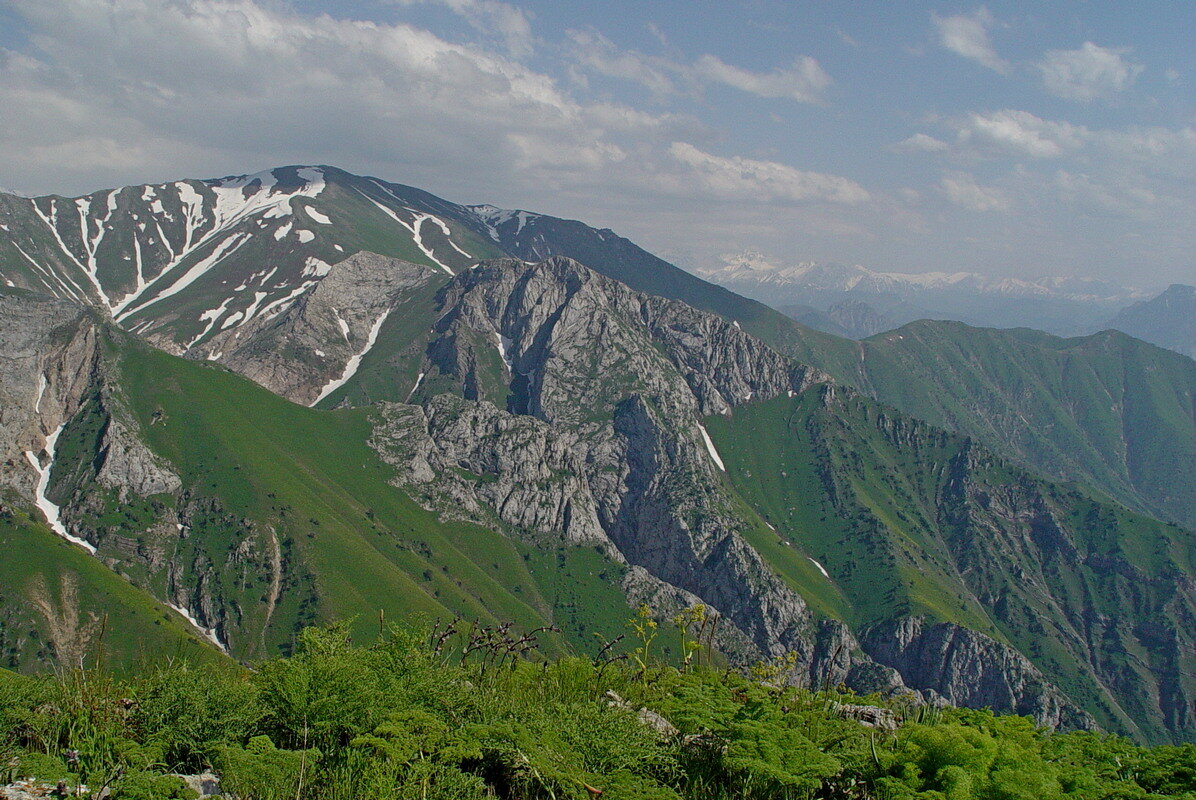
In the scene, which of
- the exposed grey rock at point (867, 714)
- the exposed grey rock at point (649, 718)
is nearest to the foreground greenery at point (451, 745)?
the exposed grey rock at point (649, 718)

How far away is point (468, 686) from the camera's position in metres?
15.5

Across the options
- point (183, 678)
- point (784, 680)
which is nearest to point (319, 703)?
point (183, 678)

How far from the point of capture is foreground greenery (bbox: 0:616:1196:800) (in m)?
10.9

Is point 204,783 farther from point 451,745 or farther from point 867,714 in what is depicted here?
point 867,714

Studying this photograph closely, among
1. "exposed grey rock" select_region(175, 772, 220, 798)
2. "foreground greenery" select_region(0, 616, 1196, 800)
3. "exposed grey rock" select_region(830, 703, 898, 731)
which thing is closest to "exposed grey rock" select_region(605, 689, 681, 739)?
"foreground greenery" select_region(0, 616, 1196, 800)

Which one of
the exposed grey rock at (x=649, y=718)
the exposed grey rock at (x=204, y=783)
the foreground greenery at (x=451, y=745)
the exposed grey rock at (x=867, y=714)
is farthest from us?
the exposed grey rock at (x=867, y=714)

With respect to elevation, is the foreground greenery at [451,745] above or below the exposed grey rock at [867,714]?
above

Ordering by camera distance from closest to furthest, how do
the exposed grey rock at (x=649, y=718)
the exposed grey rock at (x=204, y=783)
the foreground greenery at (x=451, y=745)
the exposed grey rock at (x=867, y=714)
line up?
the foreground greenery at (x=451, y=745)
the exposed grey rock at (x=204, y=783)
the exposed grey rock at (x=649, y=718)
the exposed grey rock at (x=867, y=714)

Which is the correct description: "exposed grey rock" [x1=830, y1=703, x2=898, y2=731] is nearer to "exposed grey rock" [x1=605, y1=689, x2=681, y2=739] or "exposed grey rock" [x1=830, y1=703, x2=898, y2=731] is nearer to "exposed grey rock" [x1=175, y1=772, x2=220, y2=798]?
"exposed grey rock" [x1=605, y1=689, x2=681, y2=739]

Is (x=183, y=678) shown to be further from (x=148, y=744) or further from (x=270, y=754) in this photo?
(x=270, y=754)

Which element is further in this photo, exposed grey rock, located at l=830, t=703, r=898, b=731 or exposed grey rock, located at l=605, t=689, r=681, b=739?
exposed grey rock, located at l=830, t=703, r=898, b=731

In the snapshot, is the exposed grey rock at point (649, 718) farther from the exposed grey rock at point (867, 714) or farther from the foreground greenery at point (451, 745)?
the exposed grey rock at point (867, 714)

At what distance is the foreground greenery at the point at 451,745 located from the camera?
10.9 metres

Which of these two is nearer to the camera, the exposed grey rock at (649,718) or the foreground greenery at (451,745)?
the foreground greenery at (451,745)
